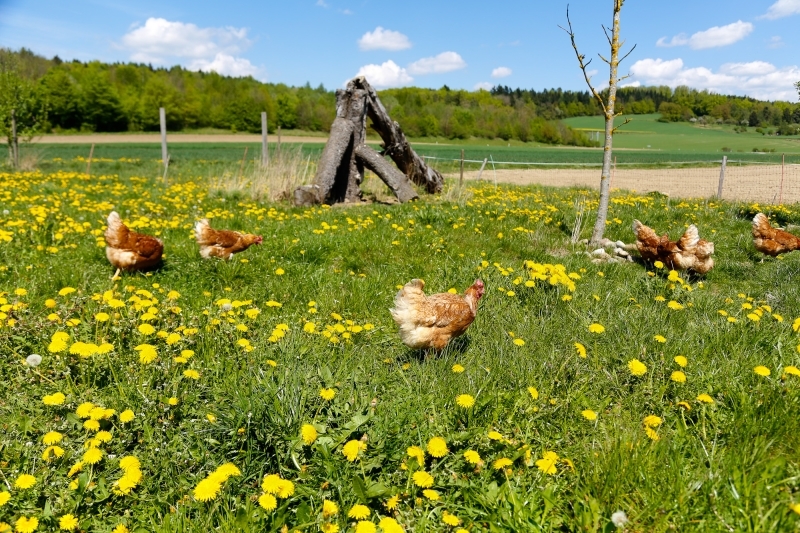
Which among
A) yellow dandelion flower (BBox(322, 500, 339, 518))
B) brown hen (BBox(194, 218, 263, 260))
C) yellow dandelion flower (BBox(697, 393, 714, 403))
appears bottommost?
yellow dandelion flower (BBox(322, 500, 339, 518))

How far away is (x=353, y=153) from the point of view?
41.3 feet

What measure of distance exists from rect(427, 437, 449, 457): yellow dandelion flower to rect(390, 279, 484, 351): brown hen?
3.84 ft

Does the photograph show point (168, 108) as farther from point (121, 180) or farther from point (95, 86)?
point (121, 180)

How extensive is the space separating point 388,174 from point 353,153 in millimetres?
1128

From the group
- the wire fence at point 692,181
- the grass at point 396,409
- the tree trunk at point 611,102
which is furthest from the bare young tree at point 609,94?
the wire fence at point 692,181

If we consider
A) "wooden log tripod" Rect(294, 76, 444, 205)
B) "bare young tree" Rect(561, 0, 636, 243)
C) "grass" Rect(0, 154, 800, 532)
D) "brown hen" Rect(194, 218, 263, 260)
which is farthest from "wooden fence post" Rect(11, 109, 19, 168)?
"bare young tree" Rect(561, 0, 636, 243)

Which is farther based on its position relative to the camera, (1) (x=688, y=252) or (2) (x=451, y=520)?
(1) (x=688, y=252)

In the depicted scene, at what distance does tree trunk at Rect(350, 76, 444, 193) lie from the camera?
12.9m

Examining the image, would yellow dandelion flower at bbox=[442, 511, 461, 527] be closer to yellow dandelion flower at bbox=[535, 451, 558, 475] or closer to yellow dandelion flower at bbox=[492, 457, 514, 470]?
yellow dandelion flower at bbox=[492, 457, 514, 470]

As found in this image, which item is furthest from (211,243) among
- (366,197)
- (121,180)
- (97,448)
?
(121,180)

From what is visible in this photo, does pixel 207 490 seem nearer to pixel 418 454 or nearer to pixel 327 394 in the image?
pixel 327 394

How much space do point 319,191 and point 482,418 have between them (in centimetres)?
929

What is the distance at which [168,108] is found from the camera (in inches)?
3024

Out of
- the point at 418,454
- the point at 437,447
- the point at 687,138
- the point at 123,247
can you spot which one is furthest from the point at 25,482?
the point at 687,138
